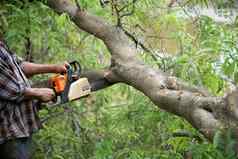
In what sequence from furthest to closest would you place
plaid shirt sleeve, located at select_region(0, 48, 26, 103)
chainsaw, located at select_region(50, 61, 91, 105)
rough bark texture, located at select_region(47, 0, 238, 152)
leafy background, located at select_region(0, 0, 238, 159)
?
leafy background, located at select_region(0, 0, 238, 159), chainsaw, located at select_region(50, 61, 91, 105), plaid shirt sleeve, located at select_region(0, 48, 26, 103), rough bark texture, located at select_region(47, 0, 238, 152)

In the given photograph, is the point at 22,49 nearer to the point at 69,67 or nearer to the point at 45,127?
the point at 45,127

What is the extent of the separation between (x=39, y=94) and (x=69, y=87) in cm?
19

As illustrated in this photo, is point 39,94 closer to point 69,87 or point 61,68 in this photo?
point 69,87

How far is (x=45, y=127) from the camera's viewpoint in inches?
152

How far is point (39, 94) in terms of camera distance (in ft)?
9.17

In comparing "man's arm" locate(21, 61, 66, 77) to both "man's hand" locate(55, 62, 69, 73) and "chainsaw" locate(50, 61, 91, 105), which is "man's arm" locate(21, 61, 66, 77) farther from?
"chainsaw" locate(50, 61, 91, 105)

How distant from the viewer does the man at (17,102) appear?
2799 millimetres

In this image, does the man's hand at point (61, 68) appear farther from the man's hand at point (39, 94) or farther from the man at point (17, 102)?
the man's hand at point (39, 94)

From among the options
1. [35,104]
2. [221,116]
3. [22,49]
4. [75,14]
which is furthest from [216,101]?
[22,49]

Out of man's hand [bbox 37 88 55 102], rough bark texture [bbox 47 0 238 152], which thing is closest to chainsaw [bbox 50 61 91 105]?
man's hand [bbox 37 88 55 102]

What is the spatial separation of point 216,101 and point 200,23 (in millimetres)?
1238

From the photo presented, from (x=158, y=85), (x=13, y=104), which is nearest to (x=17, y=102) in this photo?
(x=13, y=104)

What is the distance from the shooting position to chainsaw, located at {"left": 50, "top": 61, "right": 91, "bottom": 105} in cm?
289

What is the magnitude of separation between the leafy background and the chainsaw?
1.37ft
